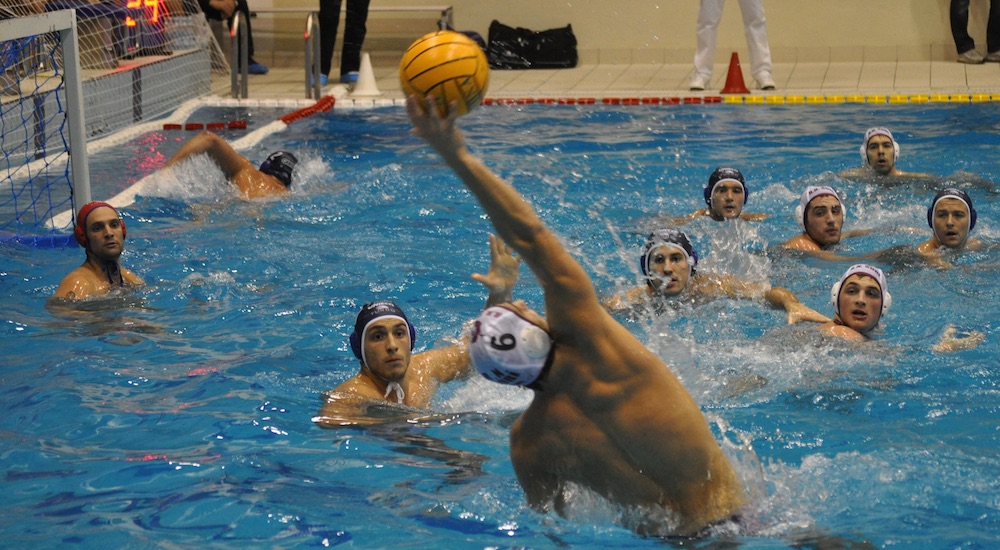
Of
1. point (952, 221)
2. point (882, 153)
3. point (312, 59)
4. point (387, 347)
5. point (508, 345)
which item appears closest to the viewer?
point (508, 345)

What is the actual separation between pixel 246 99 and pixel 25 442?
8.77m

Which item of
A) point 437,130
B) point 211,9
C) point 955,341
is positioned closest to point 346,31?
point 211,9

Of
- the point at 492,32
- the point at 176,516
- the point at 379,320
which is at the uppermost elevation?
the point at 492,32

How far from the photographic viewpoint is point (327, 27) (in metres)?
13.7

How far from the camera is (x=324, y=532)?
143 inches

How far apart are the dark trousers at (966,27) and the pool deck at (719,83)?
0.24m

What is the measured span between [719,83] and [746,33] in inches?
33.5

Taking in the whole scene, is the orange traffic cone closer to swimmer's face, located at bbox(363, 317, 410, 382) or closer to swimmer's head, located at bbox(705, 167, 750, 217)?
swimmer's head, located at bbox(705, 167, 750, 217)

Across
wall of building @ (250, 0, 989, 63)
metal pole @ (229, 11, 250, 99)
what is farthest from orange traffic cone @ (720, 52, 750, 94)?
metal pole @ (229, 11, 250, 99)

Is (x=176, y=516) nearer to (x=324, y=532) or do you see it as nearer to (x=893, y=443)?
(x=324, y=532)

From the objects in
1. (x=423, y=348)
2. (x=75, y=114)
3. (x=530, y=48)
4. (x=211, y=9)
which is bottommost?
(x=423, y=348)

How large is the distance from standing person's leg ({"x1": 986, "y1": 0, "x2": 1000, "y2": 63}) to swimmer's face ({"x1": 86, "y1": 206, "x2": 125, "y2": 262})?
10859mm

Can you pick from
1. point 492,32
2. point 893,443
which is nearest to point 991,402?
point 893,443

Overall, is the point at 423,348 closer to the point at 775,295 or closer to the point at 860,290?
the point at 775,295
